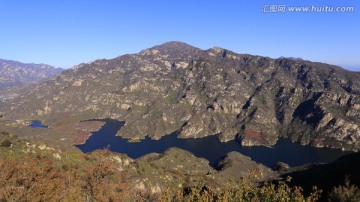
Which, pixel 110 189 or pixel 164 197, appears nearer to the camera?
pixel 164 197

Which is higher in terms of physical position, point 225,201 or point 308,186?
point 225,201

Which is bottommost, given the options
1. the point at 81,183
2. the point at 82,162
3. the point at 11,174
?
the point at 82,162

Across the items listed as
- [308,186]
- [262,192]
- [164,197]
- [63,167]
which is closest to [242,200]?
[262,192]

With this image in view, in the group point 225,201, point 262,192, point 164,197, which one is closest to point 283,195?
point 262,192

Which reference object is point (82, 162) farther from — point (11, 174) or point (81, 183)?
point (11, 174)

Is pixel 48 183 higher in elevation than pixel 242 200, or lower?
lower

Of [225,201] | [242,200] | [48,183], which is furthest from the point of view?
[48,183]

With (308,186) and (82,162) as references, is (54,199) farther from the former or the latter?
(308,186)

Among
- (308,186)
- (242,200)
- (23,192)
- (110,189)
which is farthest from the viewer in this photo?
(308,186)

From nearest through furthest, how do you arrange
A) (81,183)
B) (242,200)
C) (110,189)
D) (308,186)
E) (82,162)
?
(242,200), (110,189), (81,183), (82,162), (308,186)
